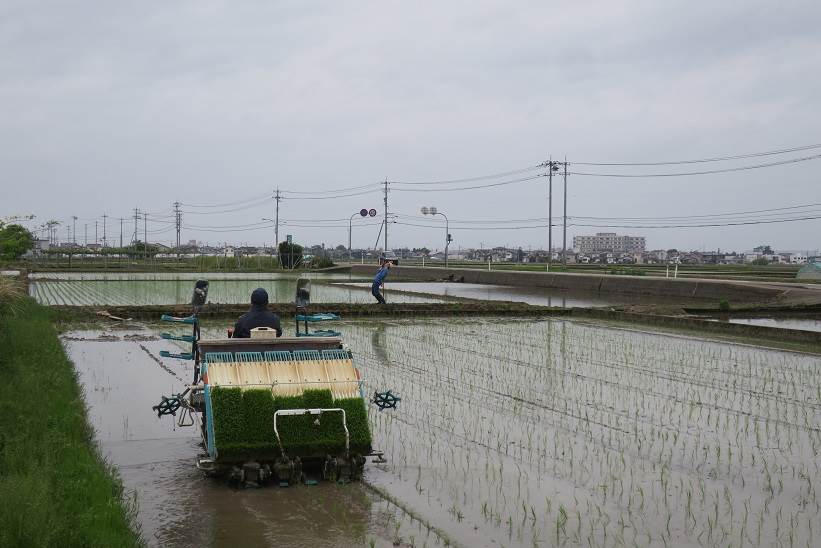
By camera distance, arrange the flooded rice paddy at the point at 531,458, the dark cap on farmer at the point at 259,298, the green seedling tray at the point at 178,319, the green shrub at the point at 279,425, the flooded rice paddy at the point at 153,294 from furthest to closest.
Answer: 1. the flooded rice paddy at the point at 153,294
2. the green seedling tray at the point at 178,319
3. the dark cap on farmer at the point at 259,298
4. the green shrub at the point at 279,425
5. the flooded rice paddy at the point at 531,458

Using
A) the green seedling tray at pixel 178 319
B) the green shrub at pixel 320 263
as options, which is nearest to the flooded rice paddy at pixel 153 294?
the green seedling tray at pixel 178 319

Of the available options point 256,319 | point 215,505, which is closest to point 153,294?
point 256,319

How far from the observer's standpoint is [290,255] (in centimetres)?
5769

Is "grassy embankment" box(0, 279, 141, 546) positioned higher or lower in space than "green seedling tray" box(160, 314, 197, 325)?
lower

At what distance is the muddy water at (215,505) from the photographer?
16.7ft

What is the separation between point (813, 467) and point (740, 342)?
877cm

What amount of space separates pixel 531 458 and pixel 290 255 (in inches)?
2033

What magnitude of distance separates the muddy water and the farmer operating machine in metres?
0.16

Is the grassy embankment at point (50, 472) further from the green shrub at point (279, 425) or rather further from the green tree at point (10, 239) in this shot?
the green tree at point (10, 239)

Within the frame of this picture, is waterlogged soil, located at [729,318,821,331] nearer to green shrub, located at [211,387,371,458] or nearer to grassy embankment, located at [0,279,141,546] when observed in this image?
green shrub, located at [211,387,371,458]

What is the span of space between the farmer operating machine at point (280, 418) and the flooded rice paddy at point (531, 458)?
7.2 inches

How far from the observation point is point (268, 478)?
6.14 m

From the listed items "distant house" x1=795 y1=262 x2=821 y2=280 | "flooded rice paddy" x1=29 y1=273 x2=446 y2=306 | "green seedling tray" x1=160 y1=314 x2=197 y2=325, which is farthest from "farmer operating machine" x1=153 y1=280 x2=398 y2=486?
"distant house" x1=795 y1=262 x2=821 y2=280

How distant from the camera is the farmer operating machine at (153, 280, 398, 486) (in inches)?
237
